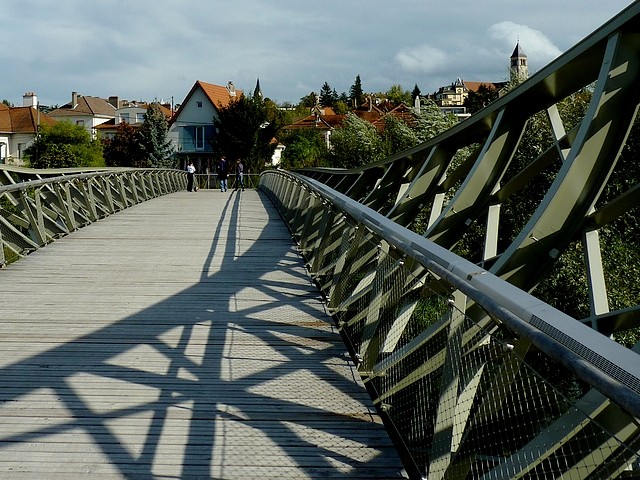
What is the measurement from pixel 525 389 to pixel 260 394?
247 cm

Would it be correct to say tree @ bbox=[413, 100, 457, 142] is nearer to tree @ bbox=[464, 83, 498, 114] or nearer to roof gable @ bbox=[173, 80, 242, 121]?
tree @ bbox=[464, 83, 498, 114]

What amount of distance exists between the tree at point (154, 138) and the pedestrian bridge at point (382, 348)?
60.3 metres

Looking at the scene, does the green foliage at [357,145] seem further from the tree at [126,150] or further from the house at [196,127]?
the house at [196,127]

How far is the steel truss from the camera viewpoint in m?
2.22

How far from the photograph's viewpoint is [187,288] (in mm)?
8398

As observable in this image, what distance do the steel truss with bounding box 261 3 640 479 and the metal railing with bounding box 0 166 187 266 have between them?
4304 millimetres

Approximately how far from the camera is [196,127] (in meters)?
79.0

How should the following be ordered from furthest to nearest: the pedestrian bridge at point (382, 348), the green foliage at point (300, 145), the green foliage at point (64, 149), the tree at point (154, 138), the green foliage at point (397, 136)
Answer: the green foliage at point (300, 145), the tree at point (154, 138), the green foliage at point (64, 149), the green foliage at point (397, 136), the pedestrian bridge at point (382, 348)

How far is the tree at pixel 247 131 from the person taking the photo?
6318 centimetres

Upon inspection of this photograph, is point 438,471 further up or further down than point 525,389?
further down

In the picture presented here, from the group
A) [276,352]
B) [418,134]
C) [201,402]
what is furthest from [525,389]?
[418,134]

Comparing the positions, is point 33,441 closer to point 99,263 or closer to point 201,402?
point 201,402

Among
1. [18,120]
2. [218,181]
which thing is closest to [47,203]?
[218,181]

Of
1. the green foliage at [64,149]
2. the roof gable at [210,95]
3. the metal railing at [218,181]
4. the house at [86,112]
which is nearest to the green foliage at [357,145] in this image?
the metal railing at [218,181]
